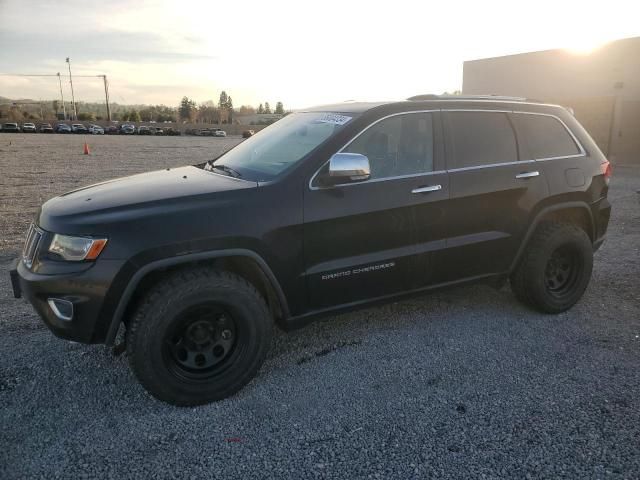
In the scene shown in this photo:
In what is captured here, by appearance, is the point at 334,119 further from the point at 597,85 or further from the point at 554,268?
the point at 597,85

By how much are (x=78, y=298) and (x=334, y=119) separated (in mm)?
2136

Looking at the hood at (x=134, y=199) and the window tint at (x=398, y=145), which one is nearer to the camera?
the hood at (x=134, y=199)

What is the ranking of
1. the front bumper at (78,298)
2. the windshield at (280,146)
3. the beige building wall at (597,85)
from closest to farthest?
1. the front bumper at (78,298)
2. the windshield at (280,146)
3. the beige building wall at (597,85)

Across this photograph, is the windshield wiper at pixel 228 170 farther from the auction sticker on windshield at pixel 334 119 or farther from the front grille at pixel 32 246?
the front grille at pixel 32 246

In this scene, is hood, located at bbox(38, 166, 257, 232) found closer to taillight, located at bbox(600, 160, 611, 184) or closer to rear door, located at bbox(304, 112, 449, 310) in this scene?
rear door, located at bbox(304, 112, 449, 310)

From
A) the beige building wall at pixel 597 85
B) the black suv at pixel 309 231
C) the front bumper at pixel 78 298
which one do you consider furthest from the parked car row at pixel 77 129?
the front bumper at pixel 78 298

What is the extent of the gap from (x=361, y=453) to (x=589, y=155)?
11.4ft

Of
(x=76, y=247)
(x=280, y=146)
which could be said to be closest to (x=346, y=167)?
(x=280, y=146)

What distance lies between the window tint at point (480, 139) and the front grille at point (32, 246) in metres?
2.91

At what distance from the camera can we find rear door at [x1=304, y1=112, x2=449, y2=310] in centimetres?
322

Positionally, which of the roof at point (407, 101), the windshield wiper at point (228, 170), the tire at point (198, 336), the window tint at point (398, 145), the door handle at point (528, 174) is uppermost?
the roof at point (407, 101)

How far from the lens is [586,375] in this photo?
3342mm

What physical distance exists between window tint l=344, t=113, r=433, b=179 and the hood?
2.93 ft

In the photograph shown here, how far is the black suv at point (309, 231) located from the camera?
2789mm
